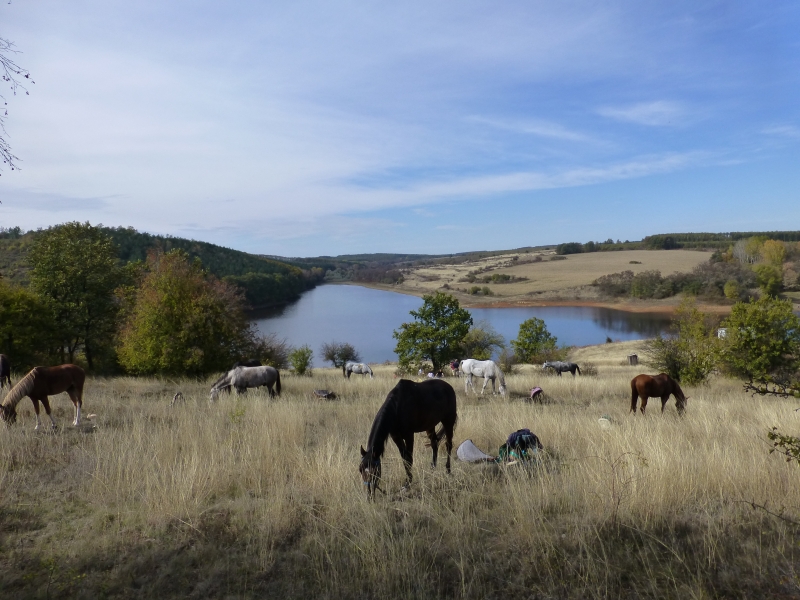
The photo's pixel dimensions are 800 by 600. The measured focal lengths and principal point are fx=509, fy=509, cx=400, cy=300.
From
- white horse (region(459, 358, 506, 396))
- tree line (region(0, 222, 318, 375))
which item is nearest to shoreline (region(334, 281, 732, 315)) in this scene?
tree line (region(0, 222, 318, 375))

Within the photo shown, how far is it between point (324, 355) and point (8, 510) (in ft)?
168

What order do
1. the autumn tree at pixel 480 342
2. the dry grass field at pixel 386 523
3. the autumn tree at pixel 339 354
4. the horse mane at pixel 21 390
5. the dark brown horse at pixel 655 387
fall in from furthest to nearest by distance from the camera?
the autumn tree at pixel 339 354 → the autumn tree at pixel 480 342 → the dark brown horse at pixel 655 387 → the horse mane at pixel 21 390 → the dry grass field at pixel 386 523

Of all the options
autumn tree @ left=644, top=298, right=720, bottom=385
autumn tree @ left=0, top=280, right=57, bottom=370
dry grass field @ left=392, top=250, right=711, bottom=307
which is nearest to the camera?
autumn tree @ left=644, top=298, right=720, bottom=385

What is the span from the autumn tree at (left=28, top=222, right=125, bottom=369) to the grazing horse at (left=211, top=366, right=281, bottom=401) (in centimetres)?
2283

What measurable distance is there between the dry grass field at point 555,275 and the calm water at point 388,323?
26.6ft

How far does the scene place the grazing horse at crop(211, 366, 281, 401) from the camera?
13.3 m

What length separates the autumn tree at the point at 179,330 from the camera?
83.7 feet

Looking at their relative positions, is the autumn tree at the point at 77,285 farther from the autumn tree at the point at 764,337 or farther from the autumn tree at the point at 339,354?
the autumn tree at the point at 764,337

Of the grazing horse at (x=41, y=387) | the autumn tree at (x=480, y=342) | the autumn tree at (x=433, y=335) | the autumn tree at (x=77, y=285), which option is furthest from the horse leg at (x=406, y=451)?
the autumn tree at (x=480, y=342)

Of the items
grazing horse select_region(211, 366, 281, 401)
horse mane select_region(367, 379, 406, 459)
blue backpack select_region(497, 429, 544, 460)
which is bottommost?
grazing horse select_region(211, 366, 281, 401)

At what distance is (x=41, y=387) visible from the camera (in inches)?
333

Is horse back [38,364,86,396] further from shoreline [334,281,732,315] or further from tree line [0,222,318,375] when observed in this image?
shoreline [334,281,732,315]

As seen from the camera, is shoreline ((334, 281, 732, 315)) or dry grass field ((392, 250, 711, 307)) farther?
dry grass field ((392, 250, 711, 307))

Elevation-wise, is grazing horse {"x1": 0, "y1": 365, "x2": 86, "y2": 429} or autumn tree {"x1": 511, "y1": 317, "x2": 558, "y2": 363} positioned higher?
grazing horse {"x1": 0, "y1": 365, "x2": 86, "y2": 429}
